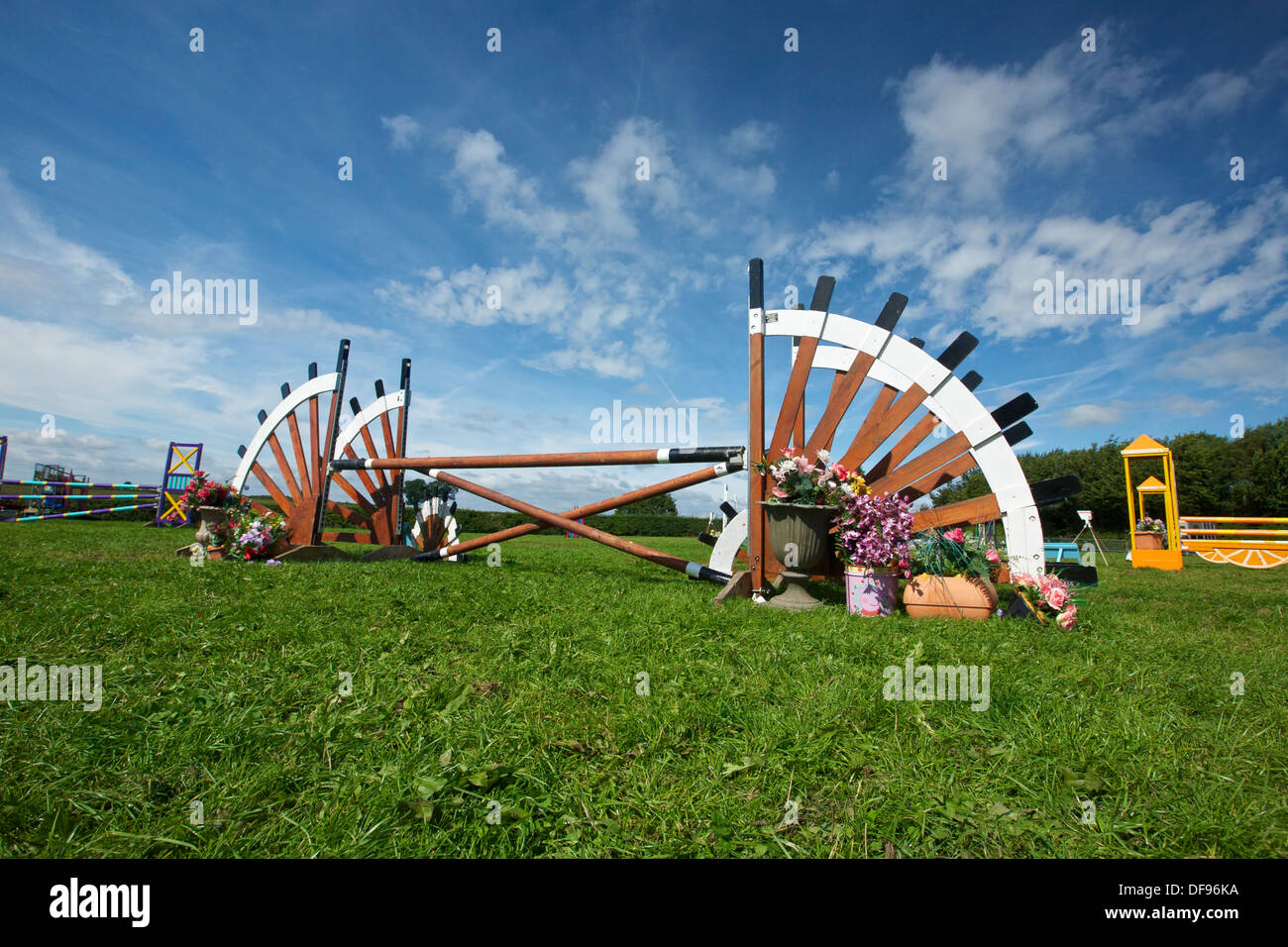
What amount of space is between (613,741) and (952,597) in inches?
122

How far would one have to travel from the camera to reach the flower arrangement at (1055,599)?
3.66m

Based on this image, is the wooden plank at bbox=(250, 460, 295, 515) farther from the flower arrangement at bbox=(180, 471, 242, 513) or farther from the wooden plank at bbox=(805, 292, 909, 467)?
the wooden plank at bbox=(805, 292, 909, 467)

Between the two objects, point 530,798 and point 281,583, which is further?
point 281,583

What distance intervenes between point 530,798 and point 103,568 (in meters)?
5.22

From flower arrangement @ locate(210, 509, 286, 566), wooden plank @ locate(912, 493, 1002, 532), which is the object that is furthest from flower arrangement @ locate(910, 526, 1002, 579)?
flower arrangement @ locate(210, 509, 286, 566)

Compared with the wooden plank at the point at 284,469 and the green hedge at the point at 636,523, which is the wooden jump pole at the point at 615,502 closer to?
the wooden plank at the point at 284,469

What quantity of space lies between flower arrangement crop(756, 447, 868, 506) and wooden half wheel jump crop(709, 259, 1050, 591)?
0.33 metres

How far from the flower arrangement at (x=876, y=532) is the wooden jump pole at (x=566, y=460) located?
0.99m

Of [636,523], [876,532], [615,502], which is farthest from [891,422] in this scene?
[636,523]

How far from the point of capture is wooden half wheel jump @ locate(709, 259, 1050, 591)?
4488 millimetres

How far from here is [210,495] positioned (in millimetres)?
6527
